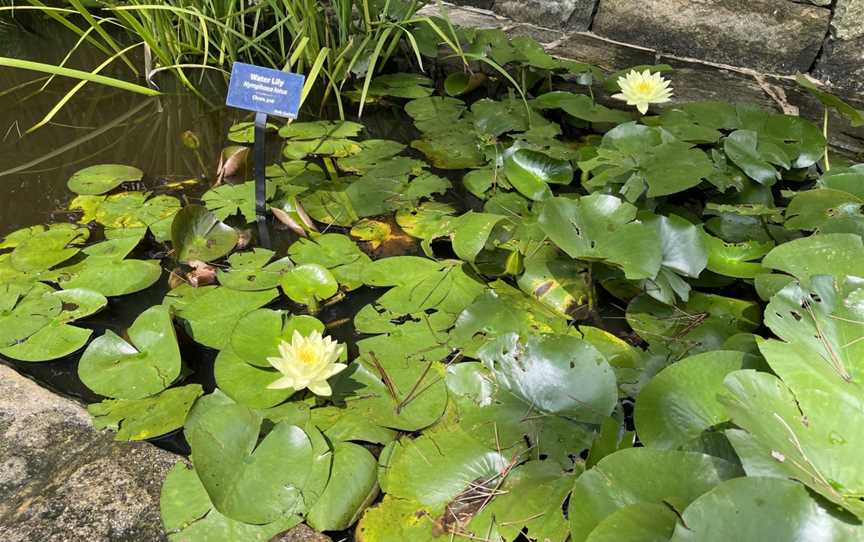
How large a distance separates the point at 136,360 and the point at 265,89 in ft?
2.15

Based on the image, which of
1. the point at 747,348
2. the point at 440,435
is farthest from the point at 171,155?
the point at 747,348

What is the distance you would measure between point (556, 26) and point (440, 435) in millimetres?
2237

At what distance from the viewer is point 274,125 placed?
6.62 feet

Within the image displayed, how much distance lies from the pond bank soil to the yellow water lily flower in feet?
0.67

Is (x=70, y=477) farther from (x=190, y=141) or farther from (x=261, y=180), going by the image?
(x=190, y=141)

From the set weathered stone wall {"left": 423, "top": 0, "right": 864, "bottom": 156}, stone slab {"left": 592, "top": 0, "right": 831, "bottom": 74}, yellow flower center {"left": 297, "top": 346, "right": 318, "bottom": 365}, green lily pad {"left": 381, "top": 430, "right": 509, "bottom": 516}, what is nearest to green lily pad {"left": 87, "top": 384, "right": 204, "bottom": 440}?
yellow flower center {"left": 297, "top": 346, "right": 318, "bottom": 365}

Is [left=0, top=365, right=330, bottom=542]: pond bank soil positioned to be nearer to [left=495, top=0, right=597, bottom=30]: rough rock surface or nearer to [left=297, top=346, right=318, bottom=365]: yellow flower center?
[left=297, top=346, right=318, bottom=365]: yellow flower center

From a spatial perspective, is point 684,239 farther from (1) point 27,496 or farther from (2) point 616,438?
(1) point 27,496

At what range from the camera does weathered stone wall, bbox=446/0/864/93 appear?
7.21 ft

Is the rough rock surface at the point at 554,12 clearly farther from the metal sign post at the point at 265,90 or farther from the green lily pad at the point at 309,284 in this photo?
the green lily pad at the point at 309,284

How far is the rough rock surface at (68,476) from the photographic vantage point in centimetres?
85

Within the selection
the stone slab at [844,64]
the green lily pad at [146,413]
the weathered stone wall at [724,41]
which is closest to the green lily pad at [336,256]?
the green lily pad at [146,413]

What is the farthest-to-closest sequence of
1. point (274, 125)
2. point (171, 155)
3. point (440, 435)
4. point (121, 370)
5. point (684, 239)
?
point (274, 125) → point (171, 155) → point (684, 239) → point (121, 370) → point (440, 435)

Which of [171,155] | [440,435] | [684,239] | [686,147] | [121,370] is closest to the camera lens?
[440,435]
